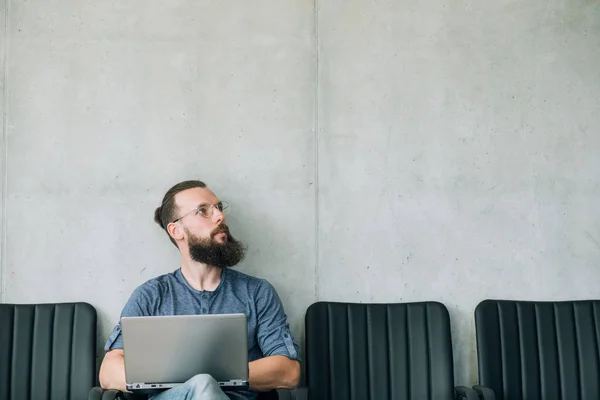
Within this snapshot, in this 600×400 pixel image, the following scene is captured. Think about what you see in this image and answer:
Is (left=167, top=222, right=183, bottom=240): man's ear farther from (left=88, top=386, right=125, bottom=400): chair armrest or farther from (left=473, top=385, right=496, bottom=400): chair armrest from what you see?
(left=473, top=385, right=496, bottom=400): chair armrest

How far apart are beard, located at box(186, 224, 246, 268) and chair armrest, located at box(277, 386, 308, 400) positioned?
579mm

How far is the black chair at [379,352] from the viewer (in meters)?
3.12

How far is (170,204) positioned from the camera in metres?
3.11

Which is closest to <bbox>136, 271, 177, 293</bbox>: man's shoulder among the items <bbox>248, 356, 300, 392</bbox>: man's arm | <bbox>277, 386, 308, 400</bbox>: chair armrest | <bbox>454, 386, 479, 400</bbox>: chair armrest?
<bbox>248, 356, 300, 392</bbox>: man's arm

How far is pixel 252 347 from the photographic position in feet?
9.89

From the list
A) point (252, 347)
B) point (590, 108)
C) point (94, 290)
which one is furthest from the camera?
point (590, 108)

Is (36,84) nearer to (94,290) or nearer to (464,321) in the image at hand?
(94,290)

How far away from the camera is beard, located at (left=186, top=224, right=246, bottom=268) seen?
9.80 ft

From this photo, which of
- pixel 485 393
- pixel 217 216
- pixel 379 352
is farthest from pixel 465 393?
pixel 217 216

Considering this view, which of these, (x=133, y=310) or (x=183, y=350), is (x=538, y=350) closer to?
(x=183, y=350)

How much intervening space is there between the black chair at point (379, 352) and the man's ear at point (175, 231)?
0.65 metres

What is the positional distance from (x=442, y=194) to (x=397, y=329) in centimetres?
70

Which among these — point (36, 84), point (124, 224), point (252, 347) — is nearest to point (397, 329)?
point (252, 347)

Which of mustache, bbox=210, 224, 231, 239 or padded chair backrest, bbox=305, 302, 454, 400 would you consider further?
padded chair backrest, bbox=305, 302, 454, 400
